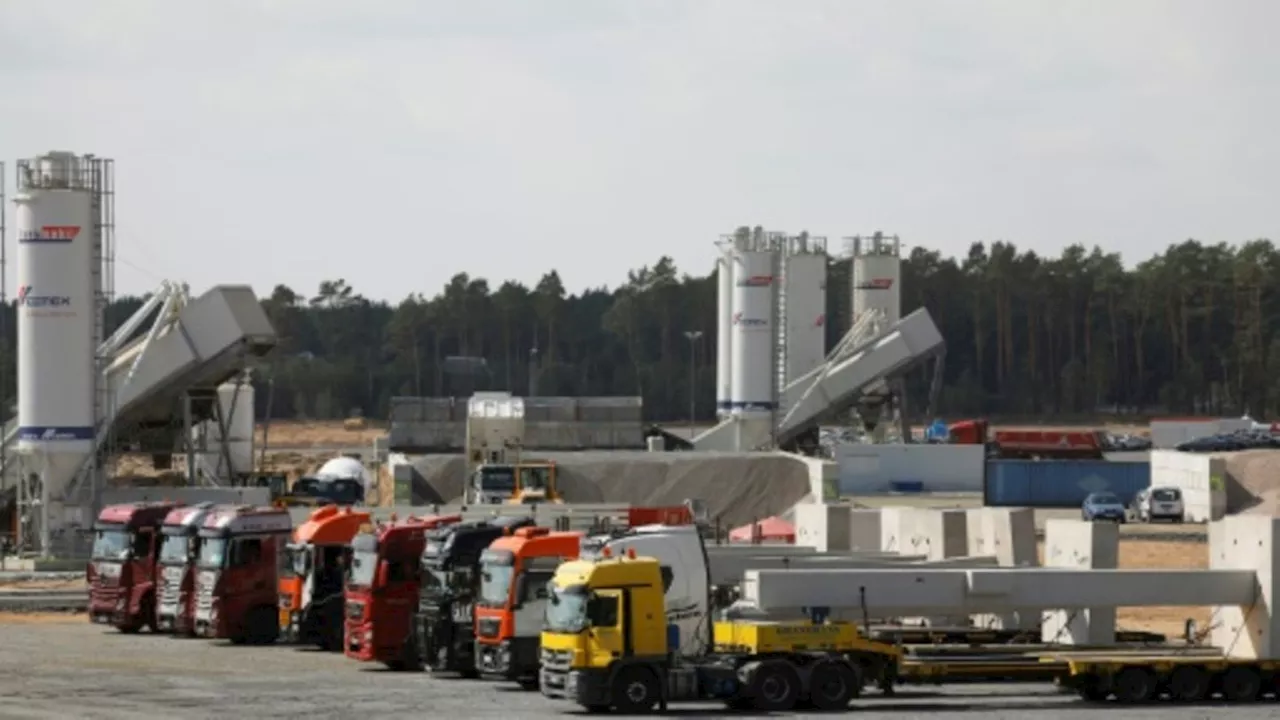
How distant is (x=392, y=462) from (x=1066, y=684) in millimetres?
49200

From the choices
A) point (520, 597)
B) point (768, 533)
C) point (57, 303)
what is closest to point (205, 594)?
point (520, 597)

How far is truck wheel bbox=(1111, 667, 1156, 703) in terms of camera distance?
31.6 m

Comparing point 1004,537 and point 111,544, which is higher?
point 1004,537

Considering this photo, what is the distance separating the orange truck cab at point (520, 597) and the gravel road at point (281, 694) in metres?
0.52

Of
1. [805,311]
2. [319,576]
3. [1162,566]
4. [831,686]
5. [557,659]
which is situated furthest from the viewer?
[805,311]

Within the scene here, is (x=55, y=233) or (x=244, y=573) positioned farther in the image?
(x=55, y=233)

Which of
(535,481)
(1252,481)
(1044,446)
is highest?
(1044,446)

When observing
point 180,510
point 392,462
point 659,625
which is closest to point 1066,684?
point 659,625

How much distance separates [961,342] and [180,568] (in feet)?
395

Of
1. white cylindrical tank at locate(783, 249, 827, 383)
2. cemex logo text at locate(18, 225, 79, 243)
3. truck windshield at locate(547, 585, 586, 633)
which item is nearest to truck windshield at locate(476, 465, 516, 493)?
cemex logo text at locate(18, 225, 79, 243)

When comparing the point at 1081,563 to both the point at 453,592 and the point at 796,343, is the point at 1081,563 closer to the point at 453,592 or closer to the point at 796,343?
the point at 453,592

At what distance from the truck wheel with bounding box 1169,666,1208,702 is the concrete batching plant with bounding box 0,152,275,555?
116 ft

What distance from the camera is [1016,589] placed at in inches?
1310

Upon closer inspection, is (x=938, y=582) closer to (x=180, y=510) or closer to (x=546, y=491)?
(x=180, y=510)
